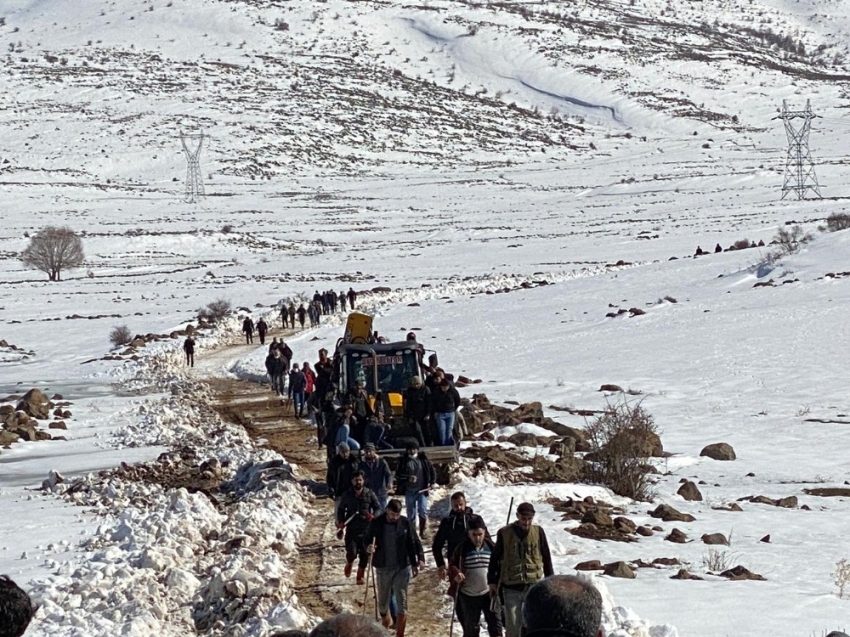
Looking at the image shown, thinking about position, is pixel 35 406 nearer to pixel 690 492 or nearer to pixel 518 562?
pixel 690 492

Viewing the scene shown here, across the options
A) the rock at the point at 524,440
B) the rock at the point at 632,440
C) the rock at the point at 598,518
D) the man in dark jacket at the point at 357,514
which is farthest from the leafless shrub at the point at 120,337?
the man in dark jacket at the point at 357,514

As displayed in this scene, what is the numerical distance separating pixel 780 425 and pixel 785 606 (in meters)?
12.0

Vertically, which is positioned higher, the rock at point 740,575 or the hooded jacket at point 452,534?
the hooded jacket at point 452,534

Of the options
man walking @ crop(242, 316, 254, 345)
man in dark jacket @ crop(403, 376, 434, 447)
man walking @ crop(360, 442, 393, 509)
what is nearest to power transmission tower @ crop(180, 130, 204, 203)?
man walking @ crop(242, 316, 254, 345)

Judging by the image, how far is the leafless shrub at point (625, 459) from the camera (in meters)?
16.4

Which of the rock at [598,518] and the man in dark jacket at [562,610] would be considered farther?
the rock at [598,518]

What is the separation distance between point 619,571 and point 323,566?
3.16 meters

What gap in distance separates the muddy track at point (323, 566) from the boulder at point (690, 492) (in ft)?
13.3

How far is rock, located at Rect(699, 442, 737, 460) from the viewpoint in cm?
1911

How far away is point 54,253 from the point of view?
67.3 metres

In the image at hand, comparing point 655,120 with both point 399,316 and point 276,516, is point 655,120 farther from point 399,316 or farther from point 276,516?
point 276,516

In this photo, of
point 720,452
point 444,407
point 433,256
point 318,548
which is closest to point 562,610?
point 318,548

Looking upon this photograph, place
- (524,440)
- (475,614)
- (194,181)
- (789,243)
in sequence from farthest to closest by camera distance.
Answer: (194,181) → (789,243) → (524,440) → (475,614)

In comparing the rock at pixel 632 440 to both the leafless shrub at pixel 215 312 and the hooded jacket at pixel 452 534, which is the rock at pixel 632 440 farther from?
the leafless shrub at pixel 215 312
